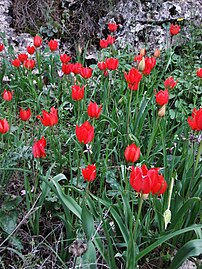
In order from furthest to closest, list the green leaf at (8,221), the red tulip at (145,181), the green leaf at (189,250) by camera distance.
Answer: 1. the green leaf at (8,221)
2. the green leaf at (189,250)
3. the red tulip at (145,181)

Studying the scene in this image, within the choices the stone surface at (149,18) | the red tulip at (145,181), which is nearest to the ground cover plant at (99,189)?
the red tulip at (145,181)

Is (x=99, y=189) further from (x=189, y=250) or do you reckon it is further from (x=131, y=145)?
(x=189, y=250)

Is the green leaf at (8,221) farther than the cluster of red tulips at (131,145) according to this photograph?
Yes

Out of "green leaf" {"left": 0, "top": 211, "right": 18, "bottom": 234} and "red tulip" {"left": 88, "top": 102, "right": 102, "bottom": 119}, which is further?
"red tulip" {"left": 88, "top": 102, "right": 102, "bottom": 119}

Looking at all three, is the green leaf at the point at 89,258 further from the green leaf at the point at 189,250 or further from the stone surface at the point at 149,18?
the stone surface at the point at 149,18

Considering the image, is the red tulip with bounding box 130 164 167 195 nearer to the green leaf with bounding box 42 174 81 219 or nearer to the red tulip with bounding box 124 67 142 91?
the green leaf with bounding box 42 174 81 219

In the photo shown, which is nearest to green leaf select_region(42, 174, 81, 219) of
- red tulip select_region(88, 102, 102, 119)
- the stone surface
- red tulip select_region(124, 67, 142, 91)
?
red tulip select_region(88, 102, 102, 119)

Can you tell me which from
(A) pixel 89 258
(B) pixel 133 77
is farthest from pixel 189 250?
(B) pixel 133 77

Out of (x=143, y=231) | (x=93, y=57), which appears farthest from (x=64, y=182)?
(x=93, y=57)

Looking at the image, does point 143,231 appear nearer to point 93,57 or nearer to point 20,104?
point 20,104

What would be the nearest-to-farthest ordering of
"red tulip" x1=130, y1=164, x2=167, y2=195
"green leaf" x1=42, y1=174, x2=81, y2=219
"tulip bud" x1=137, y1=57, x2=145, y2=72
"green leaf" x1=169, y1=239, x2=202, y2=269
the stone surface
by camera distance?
"red tulip" x1=130, y1=164, x2=167, y2=195, "green leaf" x1=169, y1=239, x2=202, y2=269, "green leaf" x1=42, y1=174, x2=81, y2=219, "tulip bud" x1=137, y1=57, x2=145, y2=72, the stone surface

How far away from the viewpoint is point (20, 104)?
2.91 metres

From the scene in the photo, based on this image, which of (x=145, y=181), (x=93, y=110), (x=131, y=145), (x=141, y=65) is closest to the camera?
(x=145, y=181)

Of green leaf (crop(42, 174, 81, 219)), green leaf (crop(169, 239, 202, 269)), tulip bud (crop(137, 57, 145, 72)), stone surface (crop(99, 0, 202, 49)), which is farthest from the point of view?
stone surface (crop(99, 0, 202, 49))
